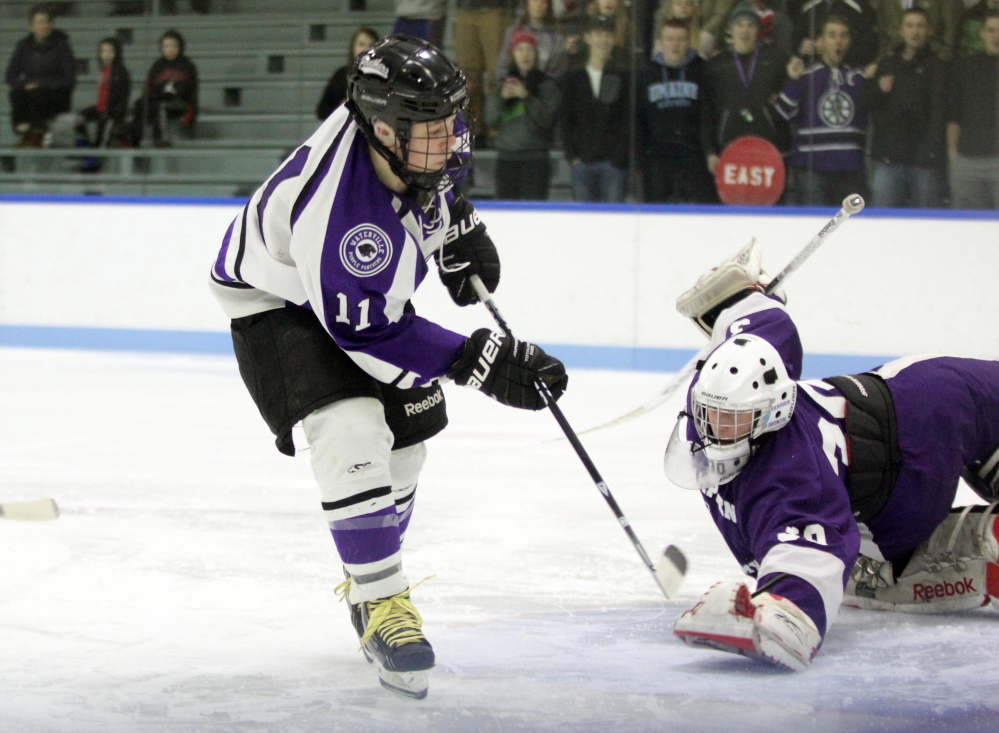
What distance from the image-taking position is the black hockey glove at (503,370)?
5.73 feet

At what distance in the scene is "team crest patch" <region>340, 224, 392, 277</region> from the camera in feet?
5.52

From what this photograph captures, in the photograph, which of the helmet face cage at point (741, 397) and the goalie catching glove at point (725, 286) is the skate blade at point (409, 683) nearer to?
the helmet face cage at point (741, 397)

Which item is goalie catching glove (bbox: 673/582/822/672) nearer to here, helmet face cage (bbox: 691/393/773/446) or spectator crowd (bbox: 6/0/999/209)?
helmet face cage (bbox: 691/393/773/446)

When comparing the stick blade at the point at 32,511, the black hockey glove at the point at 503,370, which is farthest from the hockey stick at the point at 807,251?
the stick blade at the point at 32,511

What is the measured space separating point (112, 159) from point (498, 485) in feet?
14.2

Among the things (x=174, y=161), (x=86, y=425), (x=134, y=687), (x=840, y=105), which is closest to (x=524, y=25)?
(x=840, y=105)

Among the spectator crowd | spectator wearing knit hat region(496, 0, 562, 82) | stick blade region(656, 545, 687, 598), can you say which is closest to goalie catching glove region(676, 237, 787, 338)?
stick blade region(656, 545, 687, 598)

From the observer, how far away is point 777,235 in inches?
215

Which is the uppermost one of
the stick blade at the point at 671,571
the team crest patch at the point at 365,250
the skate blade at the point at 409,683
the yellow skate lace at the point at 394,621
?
the team crest patch at the point at 365,250

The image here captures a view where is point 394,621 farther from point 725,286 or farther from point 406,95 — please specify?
point 725,286

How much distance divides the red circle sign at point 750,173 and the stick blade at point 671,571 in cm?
371

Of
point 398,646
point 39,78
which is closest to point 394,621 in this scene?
point 398,646

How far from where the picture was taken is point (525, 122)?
6.05 metres

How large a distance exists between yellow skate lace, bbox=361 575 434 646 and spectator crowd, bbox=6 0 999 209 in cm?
412
